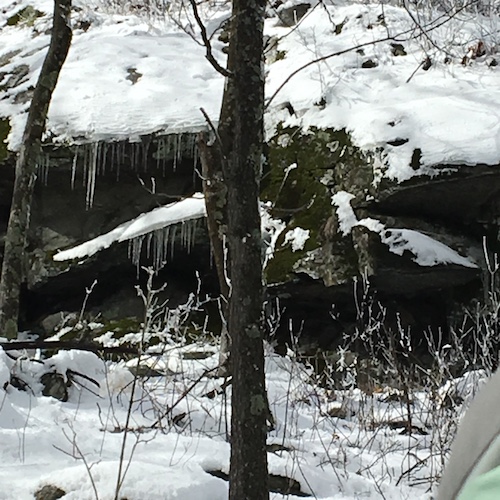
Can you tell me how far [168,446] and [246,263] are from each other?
4.04 feet

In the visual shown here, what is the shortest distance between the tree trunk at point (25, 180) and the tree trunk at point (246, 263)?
4.40 metres

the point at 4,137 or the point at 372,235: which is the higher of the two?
the point at 4,137

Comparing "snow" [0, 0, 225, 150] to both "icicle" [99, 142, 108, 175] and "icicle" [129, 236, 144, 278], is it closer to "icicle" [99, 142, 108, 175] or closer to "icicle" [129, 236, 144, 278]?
"icicle" [99, 142, 108, 175]

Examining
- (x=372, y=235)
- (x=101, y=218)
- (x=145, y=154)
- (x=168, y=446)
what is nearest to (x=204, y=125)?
(x=145, y=154)

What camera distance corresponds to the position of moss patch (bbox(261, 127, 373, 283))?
678cm

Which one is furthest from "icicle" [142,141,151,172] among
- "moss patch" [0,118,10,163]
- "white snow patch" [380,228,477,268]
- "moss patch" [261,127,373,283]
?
"white snow patch" [380,228,477,268]

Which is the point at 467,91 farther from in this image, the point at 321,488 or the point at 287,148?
the point at 321,488

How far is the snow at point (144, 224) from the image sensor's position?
741cm

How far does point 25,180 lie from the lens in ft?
20.6

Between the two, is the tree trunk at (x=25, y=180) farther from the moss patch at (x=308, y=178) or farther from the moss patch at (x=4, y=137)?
Result: the moss patch at (x=308, y=178)

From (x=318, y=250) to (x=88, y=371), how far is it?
314cm

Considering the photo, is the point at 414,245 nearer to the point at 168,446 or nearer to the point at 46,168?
the point at 168,446

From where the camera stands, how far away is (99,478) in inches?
85.7

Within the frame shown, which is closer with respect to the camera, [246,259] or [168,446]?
[246,259]
